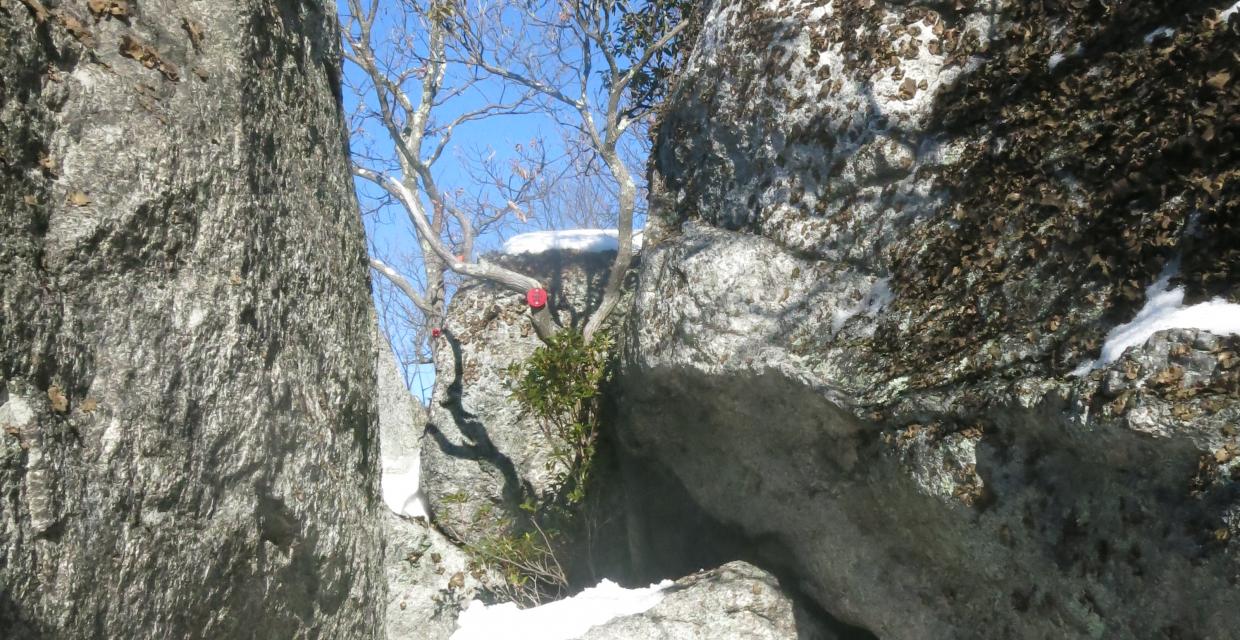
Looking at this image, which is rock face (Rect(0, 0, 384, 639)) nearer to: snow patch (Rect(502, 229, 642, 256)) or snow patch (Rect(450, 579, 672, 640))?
snow patch (Rect(450, 579, 672, 640))

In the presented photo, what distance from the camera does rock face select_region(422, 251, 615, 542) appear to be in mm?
7246

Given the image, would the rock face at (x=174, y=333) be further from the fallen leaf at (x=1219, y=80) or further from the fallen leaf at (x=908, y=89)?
the fallen leaf at (x=1219, y=80)

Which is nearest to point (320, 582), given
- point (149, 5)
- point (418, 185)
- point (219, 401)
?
point (219, 401)

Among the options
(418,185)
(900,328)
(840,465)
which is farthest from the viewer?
(418,185)

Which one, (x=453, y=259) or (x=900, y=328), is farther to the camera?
(x=453, y=259)

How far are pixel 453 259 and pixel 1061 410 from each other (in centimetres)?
604

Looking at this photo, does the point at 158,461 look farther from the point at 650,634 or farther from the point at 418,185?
the point at 418,185

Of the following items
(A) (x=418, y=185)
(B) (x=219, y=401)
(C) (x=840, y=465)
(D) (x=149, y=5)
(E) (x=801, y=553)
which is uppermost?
(A) (x=418, y=185)

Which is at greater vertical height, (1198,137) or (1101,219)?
(1198,137)

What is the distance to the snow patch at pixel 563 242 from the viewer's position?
8.05 meters

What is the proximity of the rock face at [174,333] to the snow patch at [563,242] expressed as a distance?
4822 mm

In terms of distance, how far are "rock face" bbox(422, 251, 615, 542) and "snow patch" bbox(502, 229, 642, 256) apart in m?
0.07

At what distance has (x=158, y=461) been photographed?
2252mm

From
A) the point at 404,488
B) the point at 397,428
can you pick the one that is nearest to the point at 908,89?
the point at 404,488
